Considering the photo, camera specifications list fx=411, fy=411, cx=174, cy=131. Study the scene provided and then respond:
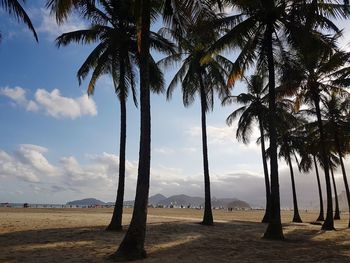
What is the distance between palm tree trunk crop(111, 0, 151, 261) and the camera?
12404 millimetres

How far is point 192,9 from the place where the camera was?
1441 centimetres

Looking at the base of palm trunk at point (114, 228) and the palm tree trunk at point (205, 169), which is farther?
the palm tree trunk at point (205, 169)

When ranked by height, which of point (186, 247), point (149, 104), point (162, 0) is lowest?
point (186, 247)

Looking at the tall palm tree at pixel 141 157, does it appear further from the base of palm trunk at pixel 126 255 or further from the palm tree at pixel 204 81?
the palm tree at pixel 204 81

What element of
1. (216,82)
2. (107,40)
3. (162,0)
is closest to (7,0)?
(162,0)

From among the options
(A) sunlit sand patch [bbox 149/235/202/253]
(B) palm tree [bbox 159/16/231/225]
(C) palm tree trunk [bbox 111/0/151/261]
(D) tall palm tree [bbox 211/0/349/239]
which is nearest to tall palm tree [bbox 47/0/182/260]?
(C) palm tree trunk [bbox 111/0/151/261]

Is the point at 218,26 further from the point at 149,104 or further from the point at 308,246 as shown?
the point at 308,246

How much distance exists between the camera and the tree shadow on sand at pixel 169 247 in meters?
12.6

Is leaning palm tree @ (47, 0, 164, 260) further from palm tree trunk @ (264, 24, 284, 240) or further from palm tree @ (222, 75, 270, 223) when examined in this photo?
palm tree @ (222, 75, 270, 223)

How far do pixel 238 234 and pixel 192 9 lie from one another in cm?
1122

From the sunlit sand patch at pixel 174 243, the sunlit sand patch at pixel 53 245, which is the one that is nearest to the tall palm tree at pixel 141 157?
the sunlit sand patch at pixel 174 243

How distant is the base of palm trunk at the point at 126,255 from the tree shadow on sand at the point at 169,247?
314 mm

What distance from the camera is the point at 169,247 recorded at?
14953mm

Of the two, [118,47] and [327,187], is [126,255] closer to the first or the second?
[118,47]
